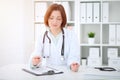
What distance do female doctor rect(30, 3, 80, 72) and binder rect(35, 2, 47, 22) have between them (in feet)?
4.17

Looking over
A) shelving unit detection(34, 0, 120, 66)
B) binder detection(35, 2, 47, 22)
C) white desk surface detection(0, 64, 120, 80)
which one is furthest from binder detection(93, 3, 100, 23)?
white desk surface detection(0, 64, 120, 80)

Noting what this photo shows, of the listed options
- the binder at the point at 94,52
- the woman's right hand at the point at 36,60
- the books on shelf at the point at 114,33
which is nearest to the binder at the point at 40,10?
the binder at the point at 94,52

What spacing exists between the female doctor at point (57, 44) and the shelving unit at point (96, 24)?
4.03 ft

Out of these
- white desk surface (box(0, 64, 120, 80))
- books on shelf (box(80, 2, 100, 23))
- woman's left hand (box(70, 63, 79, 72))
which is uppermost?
books on shelf (box(80, 2, 100, 23))

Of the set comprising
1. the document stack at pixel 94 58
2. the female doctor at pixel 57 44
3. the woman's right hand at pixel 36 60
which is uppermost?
the female doctor at pixel 57 44

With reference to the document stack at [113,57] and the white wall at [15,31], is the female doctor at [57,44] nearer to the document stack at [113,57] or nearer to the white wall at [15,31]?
the document stack at [113,57]

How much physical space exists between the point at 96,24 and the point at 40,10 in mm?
960

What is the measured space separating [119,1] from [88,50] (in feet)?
3.09

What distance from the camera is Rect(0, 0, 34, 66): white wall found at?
12.1 ft

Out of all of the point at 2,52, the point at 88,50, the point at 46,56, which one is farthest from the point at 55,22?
the point at 2,52

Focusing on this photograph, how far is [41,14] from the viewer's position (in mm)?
3361

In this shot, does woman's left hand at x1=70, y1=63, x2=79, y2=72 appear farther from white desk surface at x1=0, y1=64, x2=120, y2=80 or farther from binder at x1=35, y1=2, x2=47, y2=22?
binder at x1=35, y1=2, x2=47, y2=22

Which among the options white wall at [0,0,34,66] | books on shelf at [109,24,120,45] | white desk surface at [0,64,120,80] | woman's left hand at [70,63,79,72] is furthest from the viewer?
white wall at [0,0,34,66]

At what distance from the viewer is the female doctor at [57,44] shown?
1.96 meters
